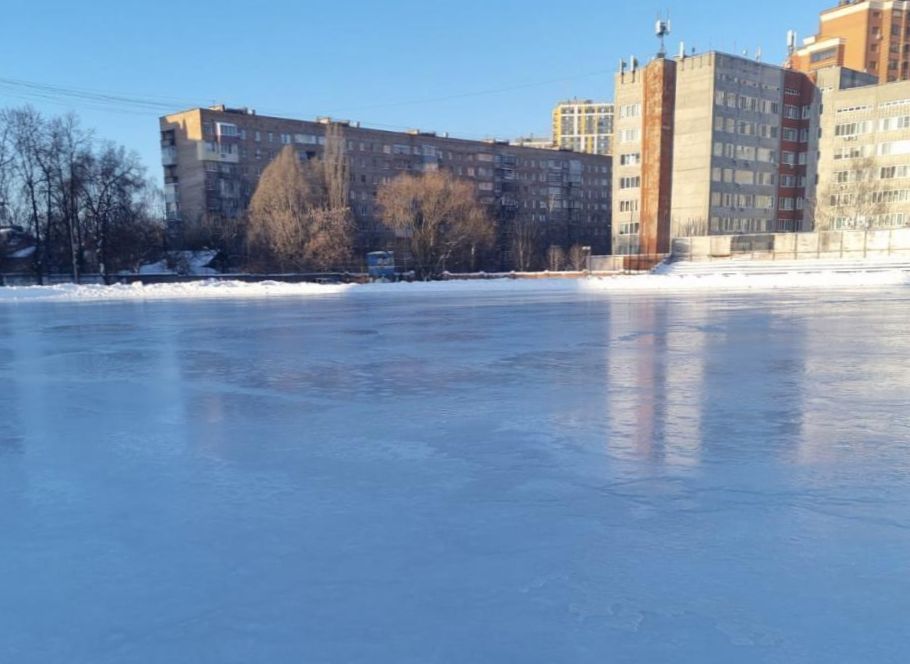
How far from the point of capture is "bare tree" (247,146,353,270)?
121 feet

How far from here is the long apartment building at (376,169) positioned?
59.0 metres

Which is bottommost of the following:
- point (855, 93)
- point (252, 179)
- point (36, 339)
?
point (36, 339)

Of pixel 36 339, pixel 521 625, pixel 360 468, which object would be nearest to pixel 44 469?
pixel 360 468

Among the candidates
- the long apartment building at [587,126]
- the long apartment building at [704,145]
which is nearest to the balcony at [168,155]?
Answer: the long apartment building at [704,145]

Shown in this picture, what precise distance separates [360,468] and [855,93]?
7135 centimetres

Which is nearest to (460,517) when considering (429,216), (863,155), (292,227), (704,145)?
(292,227)

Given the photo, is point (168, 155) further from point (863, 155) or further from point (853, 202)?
point (863, 155)

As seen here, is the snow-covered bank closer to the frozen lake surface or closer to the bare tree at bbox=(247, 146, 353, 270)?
the bare tree at bbox=(247, 146, 353, 270)

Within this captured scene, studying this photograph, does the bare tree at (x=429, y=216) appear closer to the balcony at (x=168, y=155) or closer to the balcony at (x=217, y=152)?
the balcony at (x=217, y=152)

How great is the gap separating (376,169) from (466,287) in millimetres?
43548

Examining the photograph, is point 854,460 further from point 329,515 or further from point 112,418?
point 112,418

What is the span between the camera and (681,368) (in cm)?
695

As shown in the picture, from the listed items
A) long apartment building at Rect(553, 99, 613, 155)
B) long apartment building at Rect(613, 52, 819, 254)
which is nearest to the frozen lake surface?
long apartment building at Rect(613, 52, 819, 254)

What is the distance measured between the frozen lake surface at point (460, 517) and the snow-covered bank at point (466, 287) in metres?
20.4
